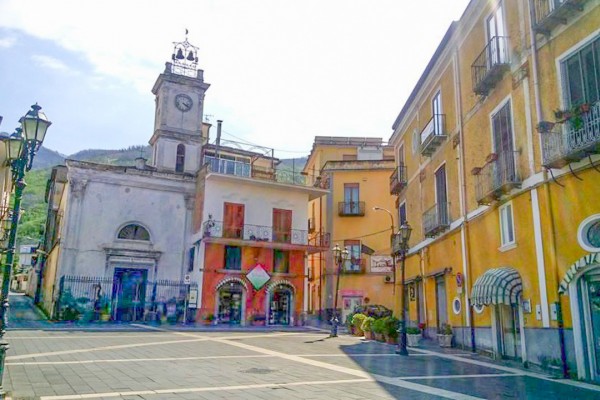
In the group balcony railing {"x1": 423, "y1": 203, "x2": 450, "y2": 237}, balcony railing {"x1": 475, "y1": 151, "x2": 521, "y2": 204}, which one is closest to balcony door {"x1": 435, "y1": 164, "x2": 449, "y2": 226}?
balcony railing {"x1": 423, "y1": 203, "x2": 450, "y2": 237}

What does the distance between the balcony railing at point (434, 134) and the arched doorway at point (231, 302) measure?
15669mm

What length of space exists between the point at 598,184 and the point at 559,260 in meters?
2.04

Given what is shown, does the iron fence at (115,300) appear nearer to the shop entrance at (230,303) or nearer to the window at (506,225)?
the shop entrance at (230,303)

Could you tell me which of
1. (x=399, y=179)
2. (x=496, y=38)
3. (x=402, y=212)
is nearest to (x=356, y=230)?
(x=402, y=212)

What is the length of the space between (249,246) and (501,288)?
20.5m

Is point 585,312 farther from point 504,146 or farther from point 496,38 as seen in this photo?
point 496,38

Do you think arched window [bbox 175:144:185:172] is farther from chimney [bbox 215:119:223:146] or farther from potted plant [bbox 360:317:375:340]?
potted plant [bbox 360:317:375:340]

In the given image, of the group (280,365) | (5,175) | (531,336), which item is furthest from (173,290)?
(531,336)

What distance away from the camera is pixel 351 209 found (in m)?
38.2

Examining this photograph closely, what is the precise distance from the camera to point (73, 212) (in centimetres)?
2884

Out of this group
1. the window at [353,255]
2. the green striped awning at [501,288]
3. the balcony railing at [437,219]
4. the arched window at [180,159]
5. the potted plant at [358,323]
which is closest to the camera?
the green striped awning at [501,288]

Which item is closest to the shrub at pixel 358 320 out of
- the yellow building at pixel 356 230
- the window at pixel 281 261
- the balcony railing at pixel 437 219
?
the balcony railing at pixel 437 219

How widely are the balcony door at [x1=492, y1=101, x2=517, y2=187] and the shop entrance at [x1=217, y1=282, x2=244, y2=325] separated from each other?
2050cm

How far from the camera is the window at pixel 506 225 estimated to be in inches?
536
